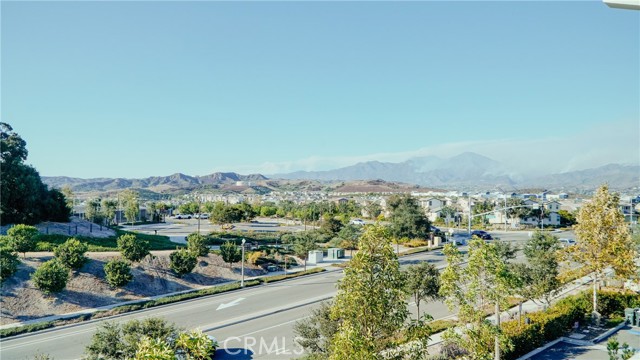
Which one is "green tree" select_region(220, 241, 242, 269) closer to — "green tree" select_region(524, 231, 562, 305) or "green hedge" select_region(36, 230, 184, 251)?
"green hedge" select_region(36, 230, 184, 251)

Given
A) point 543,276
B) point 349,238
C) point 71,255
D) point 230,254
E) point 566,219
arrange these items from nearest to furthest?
1. point 543,276
2. point 71,255
3. point 230,254
4. point 349,238
5. point 566,219

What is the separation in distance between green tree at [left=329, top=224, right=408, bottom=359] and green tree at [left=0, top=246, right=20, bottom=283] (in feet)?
78.6

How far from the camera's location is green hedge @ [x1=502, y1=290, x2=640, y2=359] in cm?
1769

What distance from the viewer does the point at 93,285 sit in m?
27.9

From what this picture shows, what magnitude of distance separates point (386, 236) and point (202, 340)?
16.2 feet

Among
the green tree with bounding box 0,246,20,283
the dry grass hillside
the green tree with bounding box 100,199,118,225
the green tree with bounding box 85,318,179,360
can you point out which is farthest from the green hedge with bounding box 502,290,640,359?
the green tree with bounding box 100,199,118,225

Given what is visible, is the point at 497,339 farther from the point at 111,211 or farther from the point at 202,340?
the point at 111,211

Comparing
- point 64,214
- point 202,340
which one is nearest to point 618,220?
point 202,340

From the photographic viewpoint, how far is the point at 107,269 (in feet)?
91.2

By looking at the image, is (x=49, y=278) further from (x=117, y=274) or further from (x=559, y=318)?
(x=559, y=318)

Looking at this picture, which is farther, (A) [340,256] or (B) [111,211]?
(B) [111,211]

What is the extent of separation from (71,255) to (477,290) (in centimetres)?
2573

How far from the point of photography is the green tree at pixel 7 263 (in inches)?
981

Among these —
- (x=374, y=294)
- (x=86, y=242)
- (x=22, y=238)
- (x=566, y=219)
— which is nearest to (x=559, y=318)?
(x=374, y=294)
